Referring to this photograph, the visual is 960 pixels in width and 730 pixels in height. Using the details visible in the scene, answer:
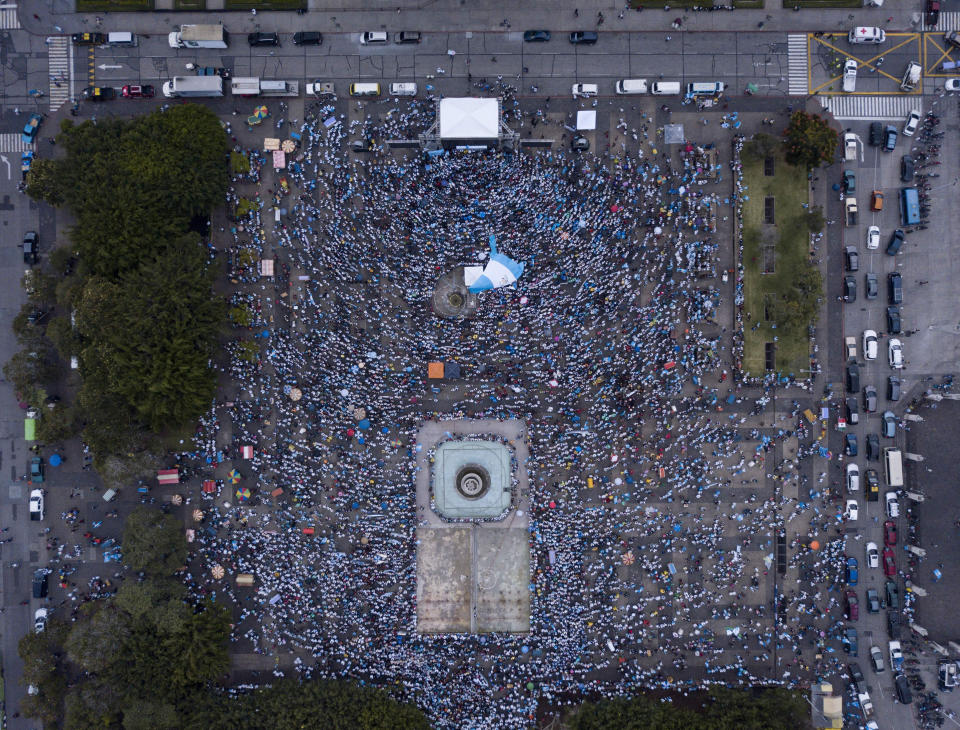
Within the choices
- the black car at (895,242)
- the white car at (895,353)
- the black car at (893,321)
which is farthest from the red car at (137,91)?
the white car at (895,353)

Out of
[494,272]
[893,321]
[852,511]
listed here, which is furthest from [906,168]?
[494,272]

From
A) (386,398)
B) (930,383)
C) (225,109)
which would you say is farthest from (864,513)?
(225,109)

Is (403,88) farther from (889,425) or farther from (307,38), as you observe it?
(889,425)

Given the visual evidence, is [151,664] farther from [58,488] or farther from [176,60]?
[176,60]

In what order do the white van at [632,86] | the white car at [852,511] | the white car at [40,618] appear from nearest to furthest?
1. the white car at [40,618]
2. the white van at [632,86]
3. the white car at [852,511]

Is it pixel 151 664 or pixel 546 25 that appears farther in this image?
pixel 546 25

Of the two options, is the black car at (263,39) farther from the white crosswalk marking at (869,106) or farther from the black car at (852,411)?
the black car at (852,411)
